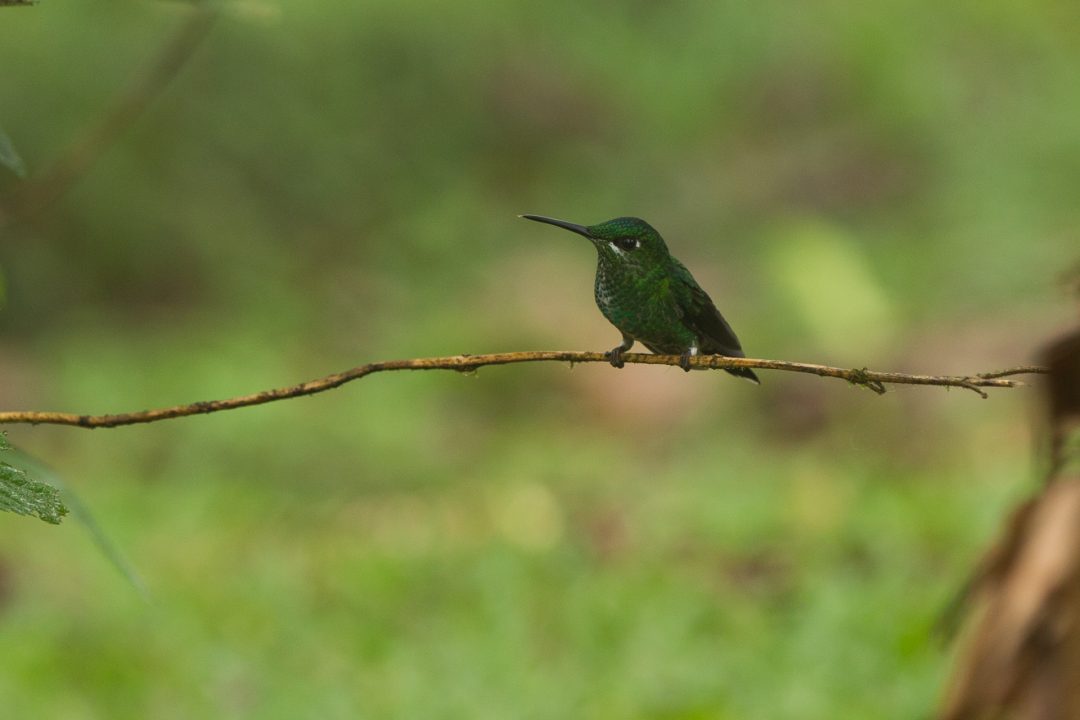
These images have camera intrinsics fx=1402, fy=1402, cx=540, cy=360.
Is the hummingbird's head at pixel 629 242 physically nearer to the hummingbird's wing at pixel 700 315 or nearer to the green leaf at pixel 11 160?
the hummingbird's wing at pixel 700 315

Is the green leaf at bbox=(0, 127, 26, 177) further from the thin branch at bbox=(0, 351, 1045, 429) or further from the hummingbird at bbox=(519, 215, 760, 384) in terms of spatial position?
the hummingbird at bbox=(519, 215, 760, 384)

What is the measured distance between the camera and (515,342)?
28.9 ft

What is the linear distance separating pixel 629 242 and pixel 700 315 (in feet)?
0.56

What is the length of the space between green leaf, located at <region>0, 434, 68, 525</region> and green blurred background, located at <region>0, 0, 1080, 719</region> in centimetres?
99

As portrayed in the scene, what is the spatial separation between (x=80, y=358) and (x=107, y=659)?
15.1 feet

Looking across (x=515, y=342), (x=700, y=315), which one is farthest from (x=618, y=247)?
(x=515, y=342)

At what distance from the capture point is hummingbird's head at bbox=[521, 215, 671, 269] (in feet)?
5.56

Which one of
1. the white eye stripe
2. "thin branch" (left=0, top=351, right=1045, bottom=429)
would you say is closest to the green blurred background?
the white eye stripe

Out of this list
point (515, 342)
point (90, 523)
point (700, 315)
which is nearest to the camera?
point (90, 523)

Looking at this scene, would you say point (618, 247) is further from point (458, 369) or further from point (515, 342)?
point (515, 342)

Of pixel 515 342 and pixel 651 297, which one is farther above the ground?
pixel 515 342

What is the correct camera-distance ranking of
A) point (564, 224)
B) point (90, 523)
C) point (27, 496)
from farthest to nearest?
point (90, 523), point (564, 224), point (27, 496)

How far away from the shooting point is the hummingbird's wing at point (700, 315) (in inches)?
72.6

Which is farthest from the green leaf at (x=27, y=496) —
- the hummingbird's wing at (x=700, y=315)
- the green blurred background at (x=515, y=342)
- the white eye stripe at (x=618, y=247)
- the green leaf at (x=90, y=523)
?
the green blurred background at (x=515, y=342)
